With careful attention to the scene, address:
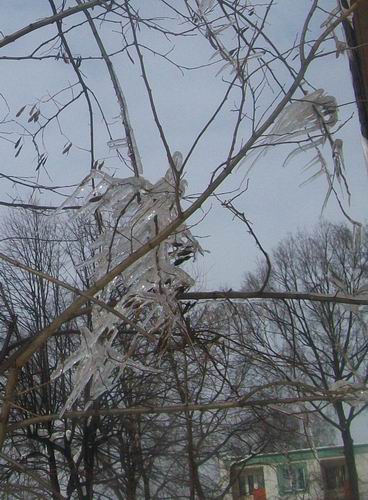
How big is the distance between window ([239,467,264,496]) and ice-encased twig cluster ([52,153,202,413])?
1185cm

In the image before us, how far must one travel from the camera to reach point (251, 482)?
14.5 meters

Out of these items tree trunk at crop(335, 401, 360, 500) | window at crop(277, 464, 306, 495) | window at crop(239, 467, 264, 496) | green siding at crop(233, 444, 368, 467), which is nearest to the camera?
green siding at crop(233, 444, 368, 467)

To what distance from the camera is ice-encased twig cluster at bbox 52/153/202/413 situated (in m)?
2.71

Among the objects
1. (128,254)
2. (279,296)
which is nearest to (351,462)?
(279,296)

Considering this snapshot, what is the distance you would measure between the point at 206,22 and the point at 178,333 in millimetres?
1293

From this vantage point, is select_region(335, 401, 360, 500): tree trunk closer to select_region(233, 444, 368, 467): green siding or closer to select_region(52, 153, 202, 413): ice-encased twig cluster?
select_region(233, 444, 368, 467): green siding

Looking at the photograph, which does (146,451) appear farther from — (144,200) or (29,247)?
(144,200)

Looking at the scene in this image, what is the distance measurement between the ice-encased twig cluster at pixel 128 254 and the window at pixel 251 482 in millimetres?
11847

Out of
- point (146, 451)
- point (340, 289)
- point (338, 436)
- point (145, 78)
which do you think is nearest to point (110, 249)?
point (145, 78)

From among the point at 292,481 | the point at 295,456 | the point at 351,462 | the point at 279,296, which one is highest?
the point at 351,462

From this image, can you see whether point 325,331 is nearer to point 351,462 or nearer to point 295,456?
point 295,456

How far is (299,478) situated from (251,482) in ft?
2.80

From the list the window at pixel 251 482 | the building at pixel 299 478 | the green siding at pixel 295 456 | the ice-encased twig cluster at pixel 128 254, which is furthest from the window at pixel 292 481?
the ice-encased twig cluster at pixel 128 254

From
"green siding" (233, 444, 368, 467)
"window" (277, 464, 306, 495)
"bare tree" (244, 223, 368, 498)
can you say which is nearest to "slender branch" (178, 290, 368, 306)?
"bare tree" (244, 223, 368, 498)
